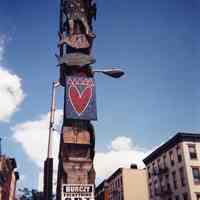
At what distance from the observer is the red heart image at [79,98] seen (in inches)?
438

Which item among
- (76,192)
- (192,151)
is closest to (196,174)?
(192,151)

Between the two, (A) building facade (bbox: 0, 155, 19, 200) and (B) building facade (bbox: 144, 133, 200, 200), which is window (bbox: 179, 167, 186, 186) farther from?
(A) building facade (bbox: 0, 155, 19, 200)

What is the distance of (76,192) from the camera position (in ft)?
21.2

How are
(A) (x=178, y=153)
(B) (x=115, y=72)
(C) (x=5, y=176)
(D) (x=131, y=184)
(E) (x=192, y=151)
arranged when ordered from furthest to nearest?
(D) (x=131, y=184), (A) (x=178, y=153), (E) (x=192, y=151), (C) (x=5, y=176), (B) (x=115, y=72)

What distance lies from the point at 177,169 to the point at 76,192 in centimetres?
3743

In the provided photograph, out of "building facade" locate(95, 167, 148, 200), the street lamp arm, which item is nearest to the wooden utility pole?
the street lamp arm

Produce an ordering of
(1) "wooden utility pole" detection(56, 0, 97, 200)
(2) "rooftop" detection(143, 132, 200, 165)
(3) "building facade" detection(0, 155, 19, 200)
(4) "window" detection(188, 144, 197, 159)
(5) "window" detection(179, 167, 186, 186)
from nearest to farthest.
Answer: (1) "wooden utility pole" detection(56, 0, 97, 200) → (3) "building facade" detection(0, 155, 19, 200) → (5) "window" detection(179, 167, 186, 186) → (4) "window" detection(188, 144, 197, 159) → (2) "rooftop" detection(143, 132, 200, 165)

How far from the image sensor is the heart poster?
1103cm

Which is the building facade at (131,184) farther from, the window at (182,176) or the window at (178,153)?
the window at (182,176)

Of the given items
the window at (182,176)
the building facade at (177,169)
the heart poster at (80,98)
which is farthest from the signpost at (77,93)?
the window at (182,176)

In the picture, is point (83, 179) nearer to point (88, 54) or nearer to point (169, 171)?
point (88, 54)

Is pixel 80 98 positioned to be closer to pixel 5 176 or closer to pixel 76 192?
pixel 76 192

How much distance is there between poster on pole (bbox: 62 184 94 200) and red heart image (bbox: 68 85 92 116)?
15.5 feet

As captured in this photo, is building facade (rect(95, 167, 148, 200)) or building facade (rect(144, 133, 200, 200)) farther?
building facade (rect(95, 167, 148, 200))
